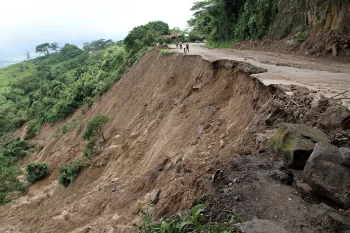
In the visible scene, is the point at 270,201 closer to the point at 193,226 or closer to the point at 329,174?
the point at 329,174

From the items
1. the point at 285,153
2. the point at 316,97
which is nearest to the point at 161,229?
the point at 285,153

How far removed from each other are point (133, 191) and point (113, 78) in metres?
20.4

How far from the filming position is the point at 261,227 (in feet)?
13.7

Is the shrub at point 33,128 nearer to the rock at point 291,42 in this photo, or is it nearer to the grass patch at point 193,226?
the rock at point 291,42

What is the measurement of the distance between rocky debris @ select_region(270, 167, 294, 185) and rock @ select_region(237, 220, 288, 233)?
1319mm

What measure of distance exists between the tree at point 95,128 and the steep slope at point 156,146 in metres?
0.88

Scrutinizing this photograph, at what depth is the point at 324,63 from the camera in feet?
48.2

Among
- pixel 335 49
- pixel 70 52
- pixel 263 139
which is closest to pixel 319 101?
pixel 263 139

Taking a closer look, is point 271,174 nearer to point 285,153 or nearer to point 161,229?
point 285,153

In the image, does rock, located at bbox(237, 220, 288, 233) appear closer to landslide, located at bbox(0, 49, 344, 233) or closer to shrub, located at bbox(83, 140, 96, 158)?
landslide, located at bbox(0, 49, 344, 233)

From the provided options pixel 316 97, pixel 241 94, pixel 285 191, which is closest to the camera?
pixel 285 191

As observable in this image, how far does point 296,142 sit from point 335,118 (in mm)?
1251

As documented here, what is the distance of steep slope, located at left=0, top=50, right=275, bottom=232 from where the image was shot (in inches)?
339

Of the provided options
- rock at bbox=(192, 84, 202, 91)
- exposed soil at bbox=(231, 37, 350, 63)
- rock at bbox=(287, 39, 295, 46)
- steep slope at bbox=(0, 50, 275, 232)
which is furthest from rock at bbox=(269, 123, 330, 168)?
rock at bbox=(287, 39, 295, 46)
